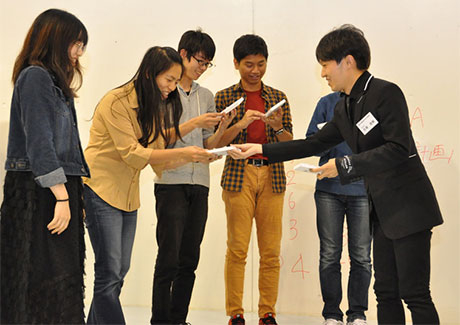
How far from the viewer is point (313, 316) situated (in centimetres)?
333

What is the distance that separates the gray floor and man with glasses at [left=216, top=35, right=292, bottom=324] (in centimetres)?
35

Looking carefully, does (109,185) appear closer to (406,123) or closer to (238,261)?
(238,261)

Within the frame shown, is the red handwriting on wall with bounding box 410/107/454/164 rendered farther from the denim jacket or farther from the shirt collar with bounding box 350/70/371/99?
the denim jacket

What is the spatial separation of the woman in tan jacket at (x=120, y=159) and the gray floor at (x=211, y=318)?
1045mm

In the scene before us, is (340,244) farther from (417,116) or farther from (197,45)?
(197,45)

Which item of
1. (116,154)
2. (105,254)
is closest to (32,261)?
(105,254)

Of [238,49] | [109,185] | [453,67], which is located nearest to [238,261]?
[109,185]

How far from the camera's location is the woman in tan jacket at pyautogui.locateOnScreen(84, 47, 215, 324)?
2074 millimetres

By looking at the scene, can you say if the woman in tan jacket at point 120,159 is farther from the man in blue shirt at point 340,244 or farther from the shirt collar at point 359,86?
the man in blue shirt at point 340,244

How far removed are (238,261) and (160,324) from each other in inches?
22.6

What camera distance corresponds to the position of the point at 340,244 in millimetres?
2791

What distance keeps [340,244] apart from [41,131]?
1.75 m

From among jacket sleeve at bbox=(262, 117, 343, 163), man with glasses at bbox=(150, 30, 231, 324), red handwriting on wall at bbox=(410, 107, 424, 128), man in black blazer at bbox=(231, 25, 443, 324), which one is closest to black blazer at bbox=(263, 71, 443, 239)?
man in black blazer at bbox=(231, 25, 443, 324)

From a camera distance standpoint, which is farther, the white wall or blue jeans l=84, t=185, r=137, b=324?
the white wall
